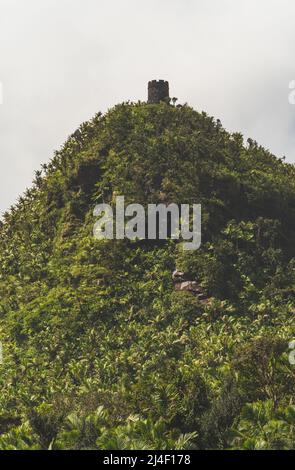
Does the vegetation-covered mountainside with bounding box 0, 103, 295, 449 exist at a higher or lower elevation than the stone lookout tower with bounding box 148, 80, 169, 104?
lower

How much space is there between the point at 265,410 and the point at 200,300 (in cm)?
3498

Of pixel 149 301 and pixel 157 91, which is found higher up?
pixel 157 91

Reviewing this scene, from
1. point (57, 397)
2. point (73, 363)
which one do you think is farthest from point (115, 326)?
point (57, 397)

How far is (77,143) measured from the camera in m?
112

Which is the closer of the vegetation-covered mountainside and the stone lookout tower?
the vegetation-covered mountainside

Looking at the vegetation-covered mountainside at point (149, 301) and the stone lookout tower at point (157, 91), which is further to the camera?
the stone lookout tower at point (157, 91)

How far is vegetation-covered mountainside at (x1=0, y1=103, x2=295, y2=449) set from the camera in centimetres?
5858

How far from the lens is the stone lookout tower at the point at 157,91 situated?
4601 inches

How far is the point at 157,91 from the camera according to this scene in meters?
117

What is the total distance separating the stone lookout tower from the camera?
383ft

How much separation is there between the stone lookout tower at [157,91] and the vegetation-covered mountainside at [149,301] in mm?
4023

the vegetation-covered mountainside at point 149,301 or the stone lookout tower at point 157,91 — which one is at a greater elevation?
the stone lookout tower at point 157,91

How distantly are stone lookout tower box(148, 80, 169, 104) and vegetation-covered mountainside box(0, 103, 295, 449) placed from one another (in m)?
4.02

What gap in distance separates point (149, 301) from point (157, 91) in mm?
35345
